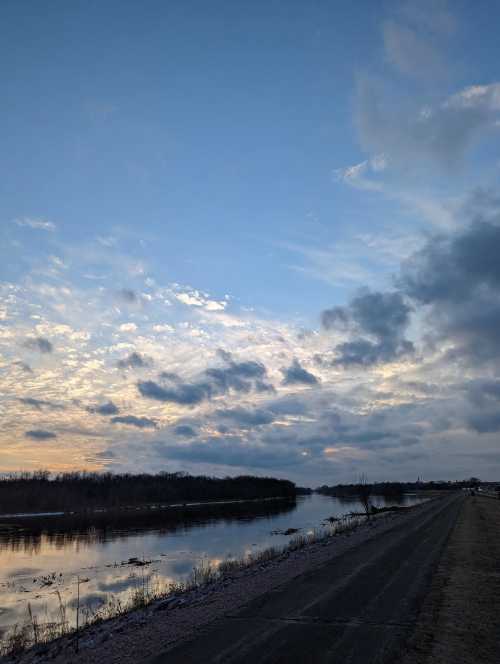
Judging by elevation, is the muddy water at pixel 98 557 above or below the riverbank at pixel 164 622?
below

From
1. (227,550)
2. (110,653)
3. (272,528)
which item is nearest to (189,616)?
(110,653)

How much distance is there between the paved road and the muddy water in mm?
10136

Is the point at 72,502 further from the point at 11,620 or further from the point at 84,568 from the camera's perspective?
the point at 11,620

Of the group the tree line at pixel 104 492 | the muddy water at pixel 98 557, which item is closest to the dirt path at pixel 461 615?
the muddy water at pixel 98 557

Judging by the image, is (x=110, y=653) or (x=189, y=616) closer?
(x=110, y=653)

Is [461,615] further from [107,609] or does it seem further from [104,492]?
[104,492]

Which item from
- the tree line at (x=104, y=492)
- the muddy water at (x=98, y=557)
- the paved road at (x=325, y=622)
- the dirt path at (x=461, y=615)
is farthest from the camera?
the tree line at (x=104, y=492)

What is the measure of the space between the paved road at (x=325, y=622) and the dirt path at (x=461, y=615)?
0.41 m

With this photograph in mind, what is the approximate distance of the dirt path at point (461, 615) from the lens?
10086mm

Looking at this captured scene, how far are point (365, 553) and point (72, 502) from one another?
101 meters

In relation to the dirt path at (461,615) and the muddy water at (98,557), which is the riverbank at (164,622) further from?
the dirt path at (461,615)

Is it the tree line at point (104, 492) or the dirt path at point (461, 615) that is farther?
the tree line at point (104, 492)

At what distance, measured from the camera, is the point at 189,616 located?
50.0 ft

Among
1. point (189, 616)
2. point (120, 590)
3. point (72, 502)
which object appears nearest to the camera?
point (189, 616)
